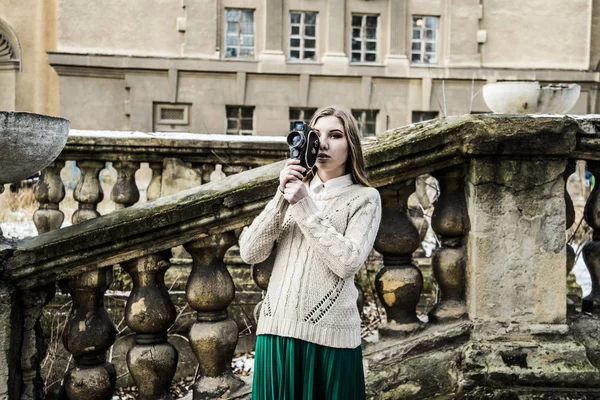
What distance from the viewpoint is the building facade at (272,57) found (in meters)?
19.1

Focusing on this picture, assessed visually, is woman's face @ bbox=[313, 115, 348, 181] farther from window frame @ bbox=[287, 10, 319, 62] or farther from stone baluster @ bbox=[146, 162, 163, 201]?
window frame @ bbox=[287, 10, 319, 62]

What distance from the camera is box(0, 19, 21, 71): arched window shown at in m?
19.8

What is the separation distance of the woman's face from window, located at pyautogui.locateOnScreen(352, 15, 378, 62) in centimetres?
1854

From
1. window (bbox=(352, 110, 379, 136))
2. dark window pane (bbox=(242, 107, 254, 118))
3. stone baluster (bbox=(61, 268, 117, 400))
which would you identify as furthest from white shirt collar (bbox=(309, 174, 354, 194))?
window (bbox=(352, 110, 379, 136))

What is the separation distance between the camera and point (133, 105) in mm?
19250

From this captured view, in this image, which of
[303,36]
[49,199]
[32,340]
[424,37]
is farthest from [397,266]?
[424,37]

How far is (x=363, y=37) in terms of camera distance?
20.5 m

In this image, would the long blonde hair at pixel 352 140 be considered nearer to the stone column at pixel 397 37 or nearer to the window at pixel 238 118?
the window at pixel 238 118

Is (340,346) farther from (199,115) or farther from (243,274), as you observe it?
(199,115)

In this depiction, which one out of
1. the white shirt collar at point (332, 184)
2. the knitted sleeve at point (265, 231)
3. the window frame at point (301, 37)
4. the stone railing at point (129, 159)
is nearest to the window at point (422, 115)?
the window frame at point (301, 37)

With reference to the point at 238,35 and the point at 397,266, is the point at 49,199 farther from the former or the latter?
the point at 238,35

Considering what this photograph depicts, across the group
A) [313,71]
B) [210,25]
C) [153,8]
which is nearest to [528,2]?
[313,71]

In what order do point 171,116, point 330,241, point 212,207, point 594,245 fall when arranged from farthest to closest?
point 171,116, point 594,245, point 212,207, point 330,241

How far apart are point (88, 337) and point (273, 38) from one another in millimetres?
17741
